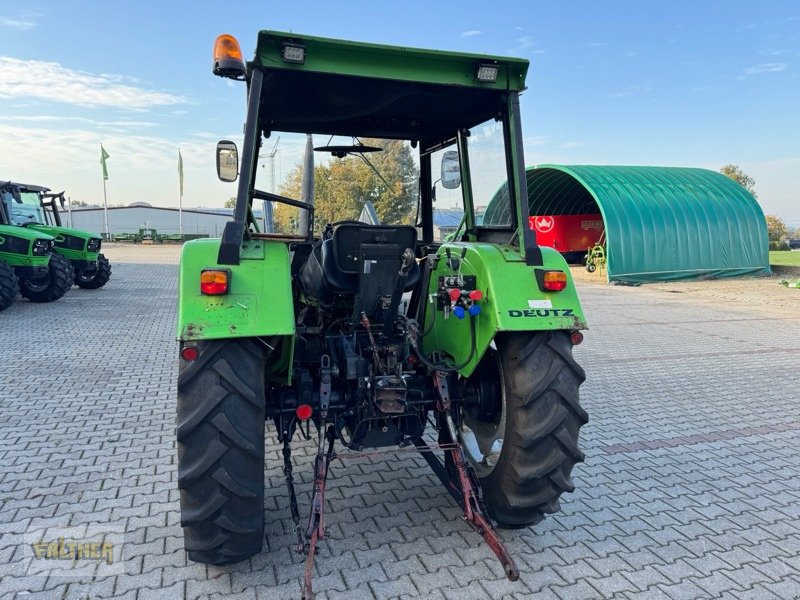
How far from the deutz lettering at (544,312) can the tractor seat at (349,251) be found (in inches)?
24.2

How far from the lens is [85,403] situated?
5469 mm

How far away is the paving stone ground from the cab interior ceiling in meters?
2.35

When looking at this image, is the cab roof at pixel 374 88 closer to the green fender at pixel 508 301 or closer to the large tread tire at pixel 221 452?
the green fender at pixel 508 301

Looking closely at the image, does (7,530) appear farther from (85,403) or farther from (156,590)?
(85,403)

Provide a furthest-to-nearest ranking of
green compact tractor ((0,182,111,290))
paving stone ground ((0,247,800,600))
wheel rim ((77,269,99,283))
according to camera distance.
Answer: wheel rim ((77,269,99,283)), green compact tractor ((0,182,111,290)), paving stone ground ((0,247,800,600))

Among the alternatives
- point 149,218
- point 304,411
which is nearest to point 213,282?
point 304,411

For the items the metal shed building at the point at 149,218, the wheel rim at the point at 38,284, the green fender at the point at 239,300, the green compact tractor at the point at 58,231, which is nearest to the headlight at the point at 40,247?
the wheel rim at the point at 38,284

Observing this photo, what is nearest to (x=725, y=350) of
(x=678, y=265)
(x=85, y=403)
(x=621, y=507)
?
(x=621, y=507)

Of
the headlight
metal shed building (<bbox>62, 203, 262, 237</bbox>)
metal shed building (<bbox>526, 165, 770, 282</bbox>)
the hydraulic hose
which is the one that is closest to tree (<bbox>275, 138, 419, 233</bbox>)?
the hydraulic hose

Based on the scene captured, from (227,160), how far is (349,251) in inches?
32.2

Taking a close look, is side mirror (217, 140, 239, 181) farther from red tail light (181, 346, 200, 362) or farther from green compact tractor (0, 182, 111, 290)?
green compact tractor (0, 182, 111, 290)

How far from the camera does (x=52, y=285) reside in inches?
480

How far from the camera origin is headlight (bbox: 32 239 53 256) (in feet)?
37.9

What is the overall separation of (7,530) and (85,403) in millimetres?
2404
